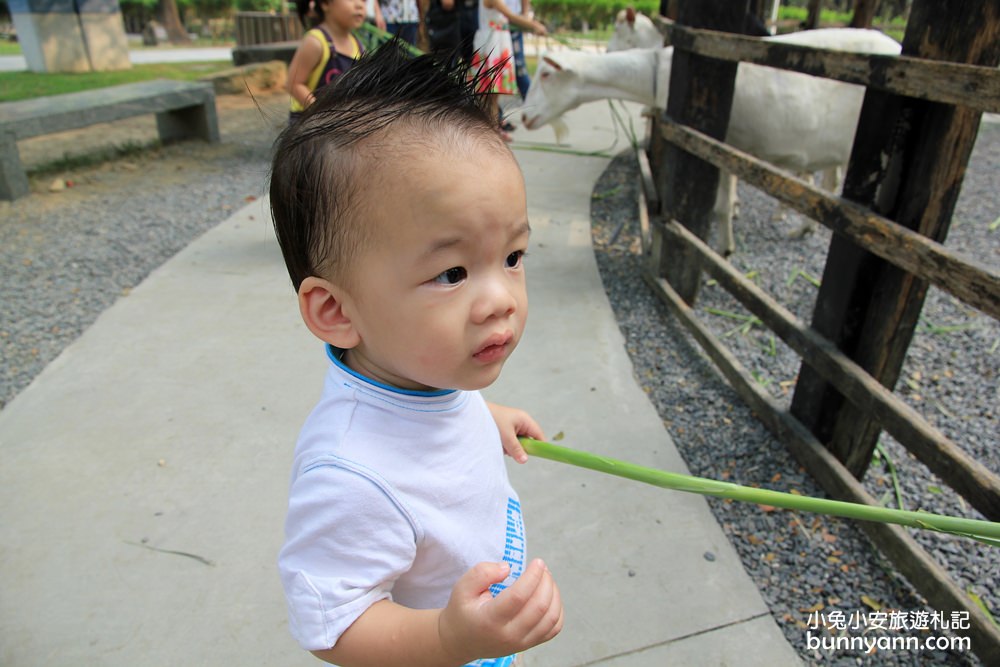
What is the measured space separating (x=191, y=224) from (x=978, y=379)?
14.9 feet

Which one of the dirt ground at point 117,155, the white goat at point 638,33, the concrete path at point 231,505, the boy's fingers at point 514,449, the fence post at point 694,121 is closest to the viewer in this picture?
the boy's fingers at point 514,449

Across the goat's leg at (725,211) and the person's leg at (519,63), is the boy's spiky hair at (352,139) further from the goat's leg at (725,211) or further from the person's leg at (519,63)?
the person's leg at (519,63)

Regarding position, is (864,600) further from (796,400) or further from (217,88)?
(217,88)

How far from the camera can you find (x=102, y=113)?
5.66m

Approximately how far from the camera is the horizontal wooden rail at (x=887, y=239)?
1.71 metres

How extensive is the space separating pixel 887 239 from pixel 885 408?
475 mm

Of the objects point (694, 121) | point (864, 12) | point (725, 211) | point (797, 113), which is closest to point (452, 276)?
point (694, 121)

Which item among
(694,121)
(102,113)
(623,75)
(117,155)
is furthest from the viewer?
(117,155)

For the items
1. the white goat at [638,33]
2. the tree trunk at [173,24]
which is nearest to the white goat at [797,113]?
the white goat at [638,33]

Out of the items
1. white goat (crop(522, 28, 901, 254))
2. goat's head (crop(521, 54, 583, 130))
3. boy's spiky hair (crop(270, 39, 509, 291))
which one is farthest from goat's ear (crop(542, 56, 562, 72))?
boy's spiky hair (crop(270, 39, 509, 291))

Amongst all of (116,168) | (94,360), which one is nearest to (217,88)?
(116,168)

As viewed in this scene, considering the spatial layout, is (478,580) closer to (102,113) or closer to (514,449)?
(514,449)

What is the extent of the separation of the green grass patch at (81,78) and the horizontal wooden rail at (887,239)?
29.9ft

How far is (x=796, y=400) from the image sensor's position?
8.57ft
